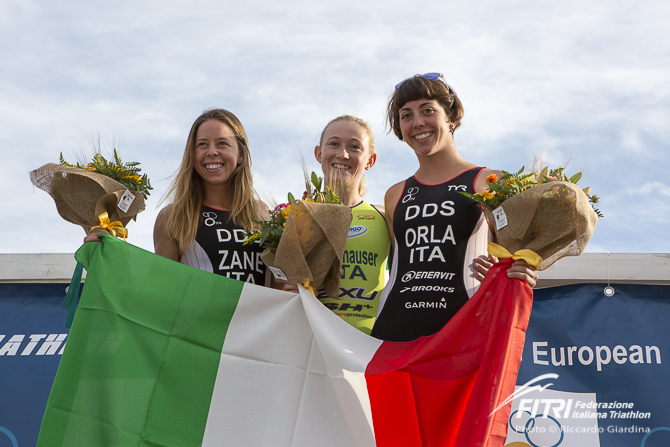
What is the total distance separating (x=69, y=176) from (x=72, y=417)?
1229mm

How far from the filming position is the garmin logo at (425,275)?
3.09m

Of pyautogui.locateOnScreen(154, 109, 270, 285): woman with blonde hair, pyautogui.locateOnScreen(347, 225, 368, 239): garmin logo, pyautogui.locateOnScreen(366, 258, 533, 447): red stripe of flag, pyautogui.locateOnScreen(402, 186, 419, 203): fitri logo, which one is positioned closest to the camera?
pyautogui.locateOnScreen(366, 258, 533, 447): red stripe of flag

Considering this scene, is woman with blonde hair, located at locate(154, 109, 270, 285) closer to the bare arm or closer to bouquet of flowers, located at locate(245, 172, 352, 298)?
the bare arm

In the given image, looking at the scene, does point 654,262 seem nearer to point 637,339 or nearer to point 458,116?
point 637,339

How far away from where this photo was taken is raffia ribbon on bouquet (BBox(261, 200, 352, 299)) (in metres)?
2.94

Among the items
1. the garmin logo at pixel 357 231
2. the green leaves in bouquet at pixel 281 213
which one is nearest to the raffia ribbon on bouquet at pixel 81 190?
the green leaves in bouquet at pixel 281 213

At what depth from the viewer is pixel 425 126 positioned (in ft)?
11.2

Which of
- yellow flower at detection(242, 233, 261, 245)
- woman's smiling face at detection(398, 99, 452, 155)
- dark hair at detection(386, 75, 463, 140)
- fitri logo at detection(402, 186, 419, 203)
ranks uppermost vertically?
dark hair at detection(386, 75, 463, 140)

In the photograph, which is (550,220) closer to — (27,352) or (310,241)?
(310,241)

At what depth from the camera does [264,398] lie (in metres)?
2.96

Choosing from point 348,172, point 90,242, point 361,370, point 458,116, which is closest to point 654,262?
point 458,116

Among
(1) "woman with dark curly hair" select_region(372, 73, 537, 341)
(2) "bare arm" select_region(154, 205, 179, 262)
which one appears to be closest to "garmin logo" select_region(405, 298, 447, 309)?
(1) "woman with dark curly hair" select_region(372, 73, 537, 341)

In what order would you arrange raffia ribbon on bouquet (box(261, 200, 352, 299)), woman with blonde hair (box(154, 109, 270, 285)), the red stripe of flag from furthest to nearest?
woman with blonde hair (box(154, 109, 270, 285)), raffia ribbon on bouquet (box(261, 200, 352, 299)), the red stripe of flag

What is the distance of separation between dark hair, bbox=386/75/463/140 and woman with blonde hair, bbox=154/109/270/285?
1075 millimetres
